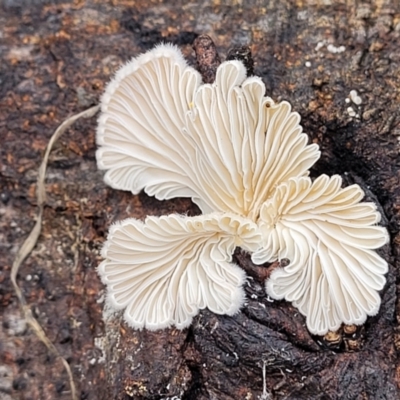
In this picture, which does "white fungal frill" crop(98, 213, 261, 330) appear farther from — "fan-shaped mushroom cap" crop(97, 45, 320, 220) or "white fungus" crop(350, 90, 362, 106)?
"white fungus" crop(350, 90, 362, 106)

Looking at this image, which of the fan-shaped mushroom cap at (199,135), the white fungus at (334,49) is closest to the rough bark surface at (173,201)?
the white fungus at (334,49)

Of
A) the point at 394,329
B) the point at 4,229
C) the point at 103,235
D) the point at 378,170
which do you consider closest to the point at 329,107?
the point at 378,170

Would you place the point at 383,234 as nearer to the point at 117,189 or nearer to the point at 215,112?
the point at 215,112

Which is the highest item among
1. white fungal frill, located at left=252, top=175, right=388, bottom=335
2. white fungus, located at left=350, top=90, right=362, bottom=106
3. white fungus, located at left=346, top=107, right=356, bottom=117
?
white fungus, located at left=350, top=90, right=362, bottom=106

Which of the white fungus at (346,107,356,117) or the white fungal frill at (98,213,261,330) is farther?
the white fungus at (346,107,356,117)

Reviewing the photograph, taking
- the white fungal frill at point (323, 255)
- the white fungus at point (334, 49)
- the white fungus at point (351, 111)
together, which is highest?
the white fungus at point (334, 49)

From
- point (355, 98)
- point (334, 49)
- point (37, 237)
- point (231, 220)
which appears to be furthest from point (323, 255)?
point (37, 237)

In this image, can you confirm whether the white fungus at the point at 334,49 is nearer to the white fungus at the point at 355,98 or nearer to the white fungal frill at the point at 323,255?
the white fungus at the point at 355,98

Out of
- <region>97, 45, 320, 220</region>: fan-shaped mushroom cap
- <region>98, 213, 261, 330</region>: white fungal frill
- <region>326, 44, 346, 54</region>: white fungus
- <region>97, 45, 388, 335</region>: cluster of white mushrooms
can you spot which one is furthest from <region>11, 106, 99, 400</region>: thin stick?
<region>326, 44, 346, 54</region>: white fungus
